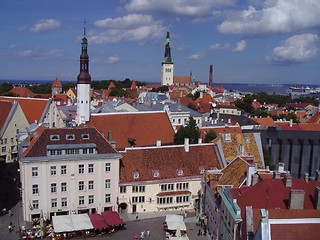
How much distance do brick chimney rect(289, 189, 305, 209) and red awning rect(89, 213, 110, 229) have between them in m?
20.6

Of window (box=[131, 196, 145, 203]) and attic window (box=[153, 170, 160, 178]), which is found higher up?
attic window (box=[153, 170, 160, 178])

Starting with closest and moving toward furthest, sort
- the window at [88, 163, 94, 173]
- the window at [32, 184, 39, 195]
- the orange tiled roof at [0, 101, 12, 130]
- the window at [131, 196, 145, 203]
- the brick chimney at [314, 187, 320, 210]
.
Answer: the brick chimney at [314, 187, 320, 210]
the window at [32, 184, 39, 195]
the window at [88, 163, 94, 173]
the window at [131, 196, 145, 203]
the orange tiled roof at [0, 101, 12, 130]

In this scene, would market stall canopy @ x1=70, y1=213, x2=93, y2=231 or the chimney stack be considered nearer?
market stall canopy @ x1=70, y1=213, x2=93, y2=231

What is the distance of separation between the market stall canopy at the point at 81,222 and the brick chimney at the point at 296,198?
2132 centimetres

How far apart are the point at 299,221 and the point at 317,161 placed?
38195 millimetres

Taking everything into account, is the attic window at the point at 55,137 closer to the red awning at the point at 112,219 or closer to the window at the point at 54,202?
the window at the point at 54,202

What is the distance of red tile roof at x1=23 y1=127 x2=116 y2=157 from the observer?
44750 mm

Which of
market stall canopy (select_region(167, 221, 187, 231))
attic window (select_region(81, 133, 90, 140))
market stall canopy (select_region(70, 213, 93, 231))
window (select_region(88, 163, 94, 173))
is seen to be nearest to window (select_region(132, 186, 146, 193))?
window (select_region(88, 163, 94, 173))

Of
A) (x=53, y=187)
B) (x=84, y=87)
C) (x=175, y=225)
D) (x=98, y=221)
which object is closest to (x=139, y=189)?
(x=98, y=221)

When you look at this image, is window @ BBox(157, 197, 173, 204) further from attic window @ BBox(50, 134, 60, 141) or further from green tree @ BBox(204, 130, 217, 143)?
green tree @ BBox(204, 130, 217, 143)

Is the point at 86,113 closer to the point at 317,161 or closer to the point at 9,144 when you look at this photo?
the point at 9,144

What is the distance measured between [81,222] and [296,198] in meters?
22.7

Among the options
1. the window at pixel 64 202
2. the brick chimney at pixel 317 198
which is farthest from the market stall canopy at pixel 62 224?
the brick chimney at pixel 317 198

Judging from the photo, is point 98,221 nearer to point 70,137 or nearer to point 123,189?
point 123,189
